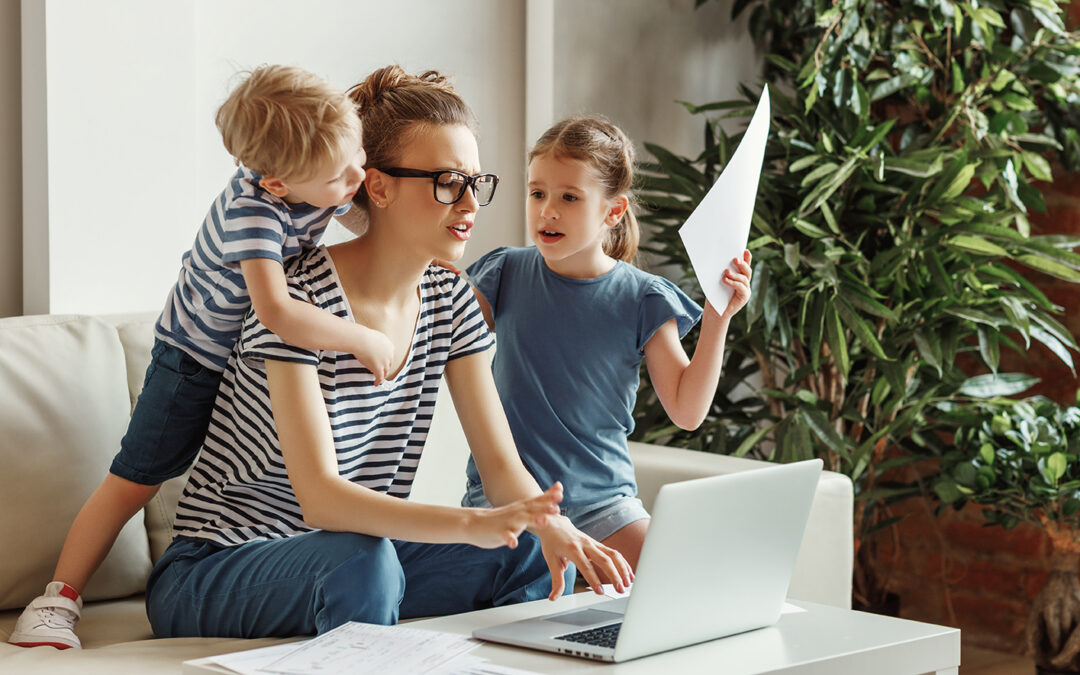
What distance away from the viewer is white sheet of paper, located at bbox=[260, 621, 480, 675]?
1093 mm

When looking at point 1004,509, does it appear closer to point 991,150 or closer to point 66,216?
point 991,150

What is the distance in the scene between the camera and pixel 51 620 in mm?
1553

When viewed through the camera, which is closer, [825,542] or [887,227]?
[825,542]

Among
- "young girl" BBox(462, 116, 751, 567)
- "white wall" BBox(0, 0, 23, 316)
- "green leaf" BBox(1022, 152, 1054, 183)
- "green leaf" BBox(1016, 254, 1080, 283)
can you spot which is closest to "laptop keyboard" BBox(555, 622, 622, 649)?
"young girl" BBox(462, 116, 751, 567)

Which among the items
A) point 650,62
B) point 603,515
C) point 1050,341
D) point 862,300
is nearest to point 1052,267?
point 1050,341

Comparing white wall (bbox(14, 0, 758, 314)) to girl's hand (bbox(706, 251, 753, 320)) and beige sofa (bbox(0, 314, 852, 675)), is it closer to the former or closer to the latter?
beige sofa (bbox(0, 314, 852, 675))

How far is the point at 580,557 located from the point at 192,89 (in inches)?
49.3

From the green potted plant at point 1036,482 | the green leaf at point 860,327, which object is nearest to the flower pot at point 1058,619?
the green potted plant at point 1036,482

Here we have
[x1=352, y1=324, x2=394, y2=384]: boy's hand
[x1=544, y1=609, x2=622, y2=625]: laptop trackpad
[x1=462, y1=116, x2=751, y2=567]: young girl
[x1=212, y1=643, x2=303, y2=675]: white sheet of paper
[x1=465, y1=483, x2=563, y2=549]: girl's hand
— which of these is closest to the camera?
[x1=212, y1=643, x2=303, y2=675]: white sheet of paper

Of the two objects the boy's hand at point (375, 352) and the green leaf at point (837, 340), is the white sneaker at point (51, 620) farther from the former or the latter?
the green leaf at point (837, 340)

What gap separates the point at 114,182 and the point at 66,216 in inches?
4.0

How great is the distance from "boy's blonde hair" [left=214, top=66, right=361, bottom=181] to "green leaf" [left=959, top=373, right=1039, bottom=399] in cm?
169

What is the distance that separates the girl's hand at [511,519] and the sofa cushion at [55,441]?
741 millimetres

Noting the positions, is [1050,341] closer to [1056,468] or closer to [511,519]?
[1056,468]
